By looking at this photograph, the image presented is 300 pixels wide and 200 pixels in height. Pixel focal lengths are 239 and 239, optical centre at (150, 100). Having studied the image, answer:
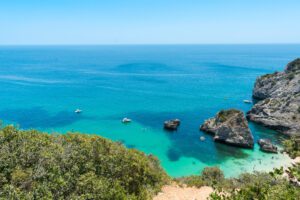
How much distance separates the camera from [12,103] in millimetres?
73438

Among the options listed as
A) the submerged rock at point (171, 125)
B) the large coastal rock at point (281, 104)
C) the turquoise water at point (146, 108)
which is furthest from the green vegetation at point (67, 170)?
the large coastal rock at point (281, 104)

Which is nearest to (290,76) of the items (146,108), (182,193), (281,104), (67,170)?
(281,104)

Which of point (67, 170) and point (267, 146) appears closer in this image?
point (67, 170)

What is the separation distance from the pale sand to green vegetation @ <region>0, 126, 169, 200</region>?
1214 millimetres

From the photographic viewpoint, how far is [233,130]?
46.4 metres

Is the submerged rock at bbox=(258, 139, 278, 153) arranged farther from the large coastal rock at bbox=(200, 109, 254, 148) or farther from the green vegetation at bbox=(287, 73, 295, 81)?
the green vegetation at bbox=(287, 73, 295, 81)

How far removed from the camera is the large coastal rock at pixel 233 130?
4553cm

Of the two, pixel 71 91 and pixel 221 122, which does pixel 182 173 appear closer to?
pixel 221 122

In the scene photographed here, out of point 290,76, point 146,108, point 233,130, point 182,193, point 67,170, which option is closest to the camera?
point 67,170

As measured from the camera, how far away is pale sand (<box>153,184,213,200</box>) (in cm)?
2028

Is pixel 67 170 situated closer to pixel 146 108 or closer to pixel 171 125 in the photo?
pixel 171 125

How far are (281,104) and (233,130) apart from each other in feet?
58.4

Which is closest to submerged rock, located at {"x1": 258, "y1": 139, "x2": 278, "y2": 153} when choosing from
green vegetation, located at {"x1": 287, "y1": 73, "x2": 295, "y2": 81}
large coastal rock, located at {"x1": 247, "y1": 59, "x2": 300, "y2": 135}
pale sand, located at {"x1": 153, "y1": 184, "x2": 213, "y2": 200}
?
large coastal rock, located at {"x1": 247, "y1": 59, "x2": 300, "y2": 135}

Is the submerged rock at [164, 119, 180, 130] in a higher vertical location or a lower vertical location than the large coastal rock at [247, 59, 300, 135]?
lower
